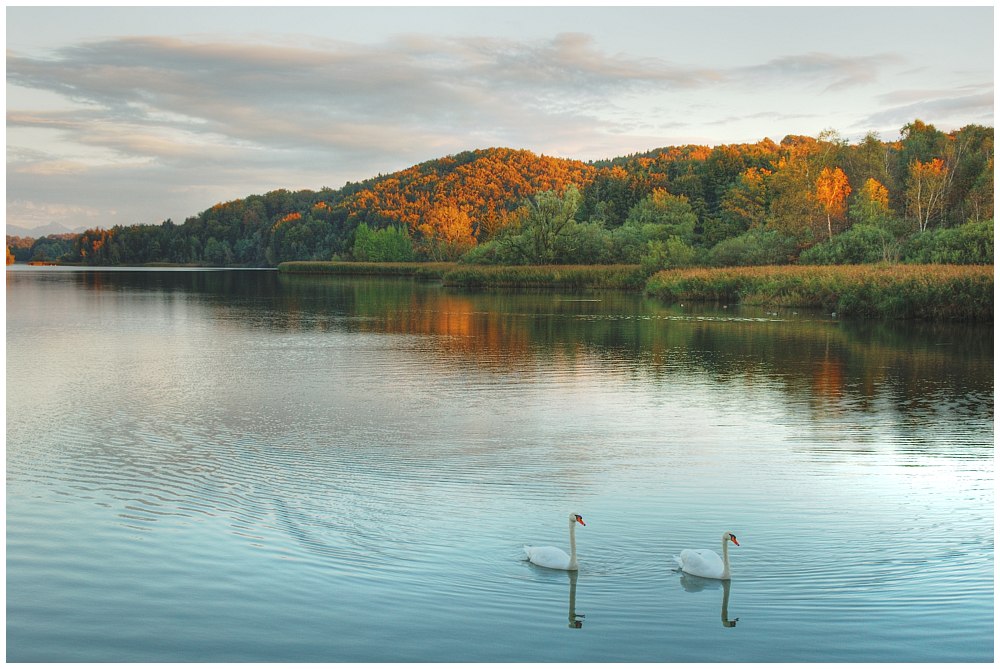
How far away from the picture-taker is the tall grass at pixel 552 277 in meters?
74.2

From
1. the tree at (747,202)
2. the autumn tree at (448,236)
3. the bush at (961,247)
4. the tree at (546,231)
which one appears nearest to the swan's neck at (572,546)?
the bush at (961,247)

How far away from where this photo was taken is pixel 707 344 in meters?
32.0

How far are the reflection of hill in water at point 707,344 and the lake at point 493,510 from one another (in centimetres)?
31

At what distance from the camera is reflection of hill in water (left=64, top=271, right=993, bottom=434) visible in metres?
22.4

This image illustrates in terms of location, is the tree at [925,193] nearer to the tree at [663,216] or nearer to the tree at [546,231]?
the tree at [663,216]

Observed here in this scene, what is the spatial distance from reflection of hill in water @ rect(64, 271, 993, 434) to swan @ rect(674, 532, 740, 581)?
10.9 metres

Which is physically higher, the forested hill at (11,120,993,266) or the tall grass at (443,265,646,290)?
the forested hill at (11,120,993,266)

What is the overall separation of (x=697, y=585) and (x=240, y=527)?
16.8 ft

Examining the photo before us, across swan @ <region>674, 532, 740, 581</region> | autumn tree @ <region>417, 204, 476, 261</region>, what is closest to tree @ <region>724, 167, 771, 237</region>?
autumn tree @ <region>417, 204, 476, 261</region>

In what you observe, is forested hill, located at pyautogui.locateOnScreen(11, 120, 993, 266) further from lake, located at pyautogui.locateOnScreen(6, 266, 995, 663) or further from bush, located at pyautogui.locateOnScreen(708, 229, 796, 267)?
lake, located at pyautogui.locateOnScreen(6, 266, 995, 663)

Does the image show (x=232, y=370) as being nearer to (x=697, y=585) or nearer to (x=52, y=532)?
(x=52, y=532)

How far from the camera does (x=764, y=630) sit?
318 inches

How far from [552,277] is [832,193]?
25.9m

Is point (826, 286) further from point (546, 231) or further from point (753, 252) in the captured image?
point (546, 231)
